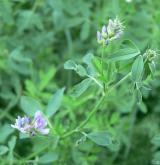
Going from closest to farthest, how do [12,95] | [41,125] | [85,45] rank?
[41,125]
[12,95]
[85,45]

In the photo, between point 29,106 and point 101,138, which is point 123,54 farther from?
point 29,106

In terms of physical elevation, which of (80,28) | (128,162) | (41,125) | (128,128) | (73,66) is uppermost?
(80,28)

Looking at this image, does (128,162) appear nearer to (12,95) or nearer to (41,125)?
(12,95)

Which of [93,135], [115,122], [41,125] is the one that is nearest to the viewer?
[41,125]

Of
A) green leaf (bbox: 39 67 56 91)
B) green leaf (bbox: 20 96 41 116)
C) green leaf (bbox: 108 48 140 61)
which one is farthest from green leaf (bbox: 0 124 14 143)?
green leaf (bbox: 108 48 140 61)

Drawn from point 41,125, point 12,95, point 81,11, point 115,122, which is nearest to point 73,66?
point 41,125

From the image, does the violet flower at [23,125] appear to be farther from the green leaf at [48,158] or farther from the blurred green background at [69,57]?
the blurred green background at [69,57]
